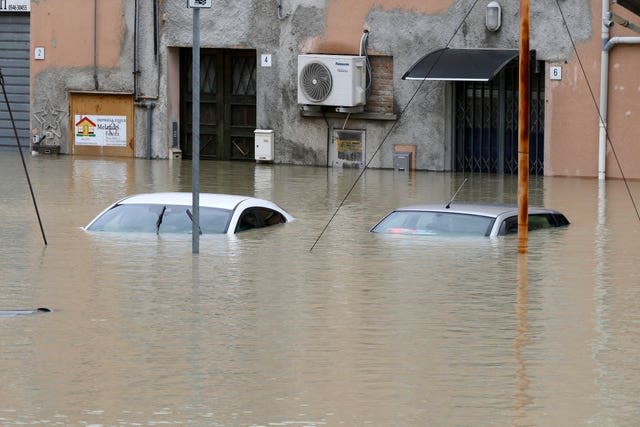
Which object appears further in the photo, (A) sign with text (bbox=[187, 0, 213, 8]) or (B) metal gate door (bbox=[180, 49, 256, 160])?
(B) metal gate door (bbox=[180, 49, 256, 160])

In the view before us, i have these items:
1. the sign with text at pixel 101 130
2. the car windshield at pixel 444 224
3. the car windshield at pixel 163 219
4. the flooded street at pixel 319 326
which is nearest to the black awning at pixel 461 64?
the flooded street at pixel 319 326

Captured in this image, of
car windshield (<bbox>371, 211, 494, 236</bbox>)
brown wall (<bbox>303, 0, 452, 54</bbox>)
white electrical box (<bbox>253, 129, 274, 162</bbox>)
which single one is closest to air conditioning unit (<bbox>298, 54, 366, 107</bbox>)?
brown wall (<bbox>303, 0, 452, 54</bbox>)

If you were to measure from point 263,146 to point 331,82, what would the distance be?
2208 mm

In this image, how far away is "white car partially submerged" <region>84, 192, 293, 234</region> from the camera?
62.6ft

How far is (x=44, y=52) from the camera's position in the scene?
34844 mm

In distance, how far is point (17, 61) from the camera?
35.9 m

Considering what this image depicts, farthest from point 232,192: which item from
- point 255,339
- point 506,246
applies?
point 255,339

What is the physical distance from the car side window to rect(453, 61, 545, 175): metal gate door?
35.7 ft

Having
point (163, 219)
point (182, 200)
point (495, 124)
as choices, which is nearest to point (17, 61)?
point (495, 124)

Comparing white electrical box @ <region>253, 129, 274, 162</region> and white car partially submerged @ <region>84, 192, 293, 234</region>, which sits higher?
white electrical box @ <region>253, 129, 274, 162</region>

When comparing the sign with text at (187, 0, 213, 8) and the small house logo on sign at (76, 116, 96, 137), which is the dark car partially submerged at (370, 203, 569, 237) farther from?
the small house logo on sign at (76, 116, 96, 137)

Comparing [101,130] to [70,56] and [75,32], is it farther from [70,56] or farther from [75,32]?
[75,32]

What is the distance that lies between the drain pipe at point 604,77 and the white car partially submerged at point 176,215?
1075 centimetres

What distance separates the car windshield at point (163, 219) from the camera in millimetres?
19062
